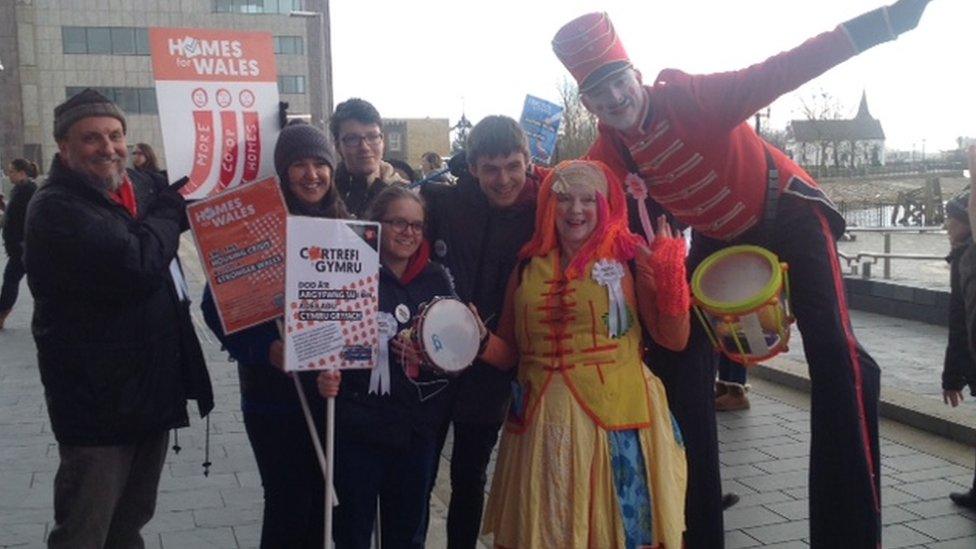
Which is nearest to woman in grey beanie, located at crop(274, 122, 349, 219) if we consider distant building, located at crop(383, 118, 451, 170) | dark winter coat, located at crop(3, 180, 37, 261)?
dark winter coat, located at crop(3, 180, 37, 261)

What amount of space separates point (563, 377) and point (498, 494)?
1.70 feet

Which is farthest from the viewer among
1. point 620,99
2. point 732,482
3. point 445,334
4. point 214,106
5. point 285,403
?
point 732,482

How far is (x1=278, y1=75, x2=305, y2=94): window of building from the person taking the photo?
6438cm

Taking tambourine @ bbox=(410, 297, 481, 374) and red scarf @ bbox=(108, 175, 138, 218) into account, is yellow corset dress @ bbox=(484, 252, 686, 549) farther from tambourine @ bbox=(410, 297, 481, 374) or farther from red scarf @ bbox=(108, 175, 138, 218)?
red scarf @ bbox=(108, 175, 138, 218)

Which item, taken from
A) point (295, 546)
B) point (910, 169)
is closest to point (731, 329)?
point (295, 546)

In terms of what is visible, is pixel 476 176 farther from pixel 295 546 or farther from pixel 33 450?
pixel 33 450

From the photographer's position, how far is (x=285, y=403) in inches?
145

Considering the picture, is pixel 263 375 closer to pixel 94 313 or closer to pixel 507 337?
pixel 94 313

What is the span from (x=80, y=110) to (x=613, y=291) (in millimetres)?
1922

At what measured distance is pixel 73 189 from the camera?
11.0 ft

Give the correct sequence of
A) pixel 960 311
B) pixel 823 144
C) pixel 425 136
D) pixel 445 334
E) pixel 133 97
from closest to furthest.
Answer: pixel 445 334 < pixel 960 311 < pixel 823 144 < pixel 133 97 < pixel 425 136

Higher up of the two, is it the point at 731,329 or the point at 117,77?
the point at 117,77

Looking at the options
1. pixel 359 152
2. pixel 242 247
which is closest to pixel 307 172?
pixel 242 247

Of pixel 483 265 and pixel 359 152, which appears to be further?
pixel 359 152
